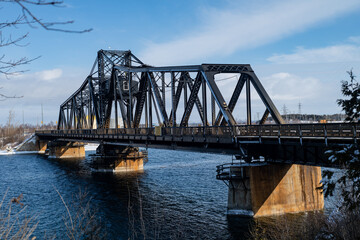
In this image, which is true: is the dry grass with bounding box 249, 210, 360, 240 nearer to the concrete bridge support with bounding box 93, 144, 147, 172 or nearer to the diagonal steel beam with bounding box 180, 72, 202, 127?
the diagonal steel beam with bounding box 180, 72, 202, 127

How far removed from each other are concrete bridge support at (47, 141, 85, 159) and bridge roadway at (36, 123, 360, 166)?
57.6 m

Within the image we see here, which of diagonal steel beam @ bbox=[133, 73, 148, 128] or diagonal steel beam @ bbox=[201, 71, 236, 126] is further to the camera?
diagonal steel beam @ bbox=[133, 73, 148, 128]

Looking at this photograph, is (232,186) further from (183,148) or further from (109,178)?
(109,178)

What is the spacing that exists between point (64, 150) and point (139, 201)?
64.4m

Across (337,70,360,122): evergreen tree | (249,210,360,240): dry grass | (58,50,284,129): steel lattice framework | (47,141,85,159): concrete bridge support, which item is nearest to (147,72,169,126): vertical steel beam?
(58,50,284,129): steel lattice framework

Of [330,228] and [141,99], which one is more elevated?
[141,99]

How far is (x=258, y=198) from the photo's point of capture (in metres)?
26.4

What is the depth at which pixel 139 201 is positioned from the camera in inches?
1332

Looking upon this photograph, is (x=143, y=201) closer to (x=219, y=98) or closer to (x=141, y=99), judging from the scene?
(x=219, y=98)

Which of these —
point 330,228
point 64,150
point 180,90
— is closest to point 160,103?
point 180,90

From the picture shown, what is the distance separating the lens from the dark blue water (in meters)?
23.8

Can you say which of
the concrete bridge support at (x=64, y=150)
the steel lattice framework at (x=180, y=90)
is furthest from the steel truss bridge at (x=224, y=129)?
the concrete bridge support at (x=64, y=150)

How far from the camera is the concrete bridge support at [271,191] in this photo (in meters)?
26.2

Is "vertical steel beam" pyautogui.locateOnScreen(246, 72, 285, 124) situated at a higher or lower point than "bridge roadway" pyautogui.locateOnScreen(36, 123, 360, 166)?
higher
